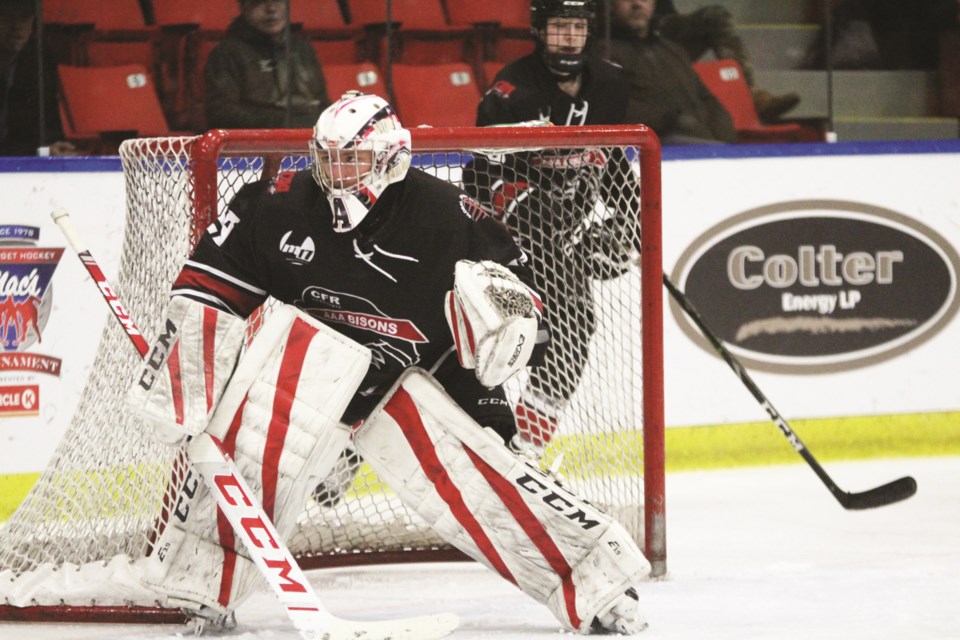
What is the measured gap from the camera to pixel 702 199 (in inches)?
170

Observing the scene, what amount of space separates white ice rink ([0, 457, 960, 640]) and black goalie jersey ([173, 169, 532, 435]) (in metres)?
0.59

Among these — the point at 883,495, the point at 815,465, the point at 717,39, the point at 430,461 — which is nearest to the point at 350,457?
the point at 430,461

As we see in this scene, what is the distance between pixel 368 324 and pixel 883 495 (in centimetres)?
149

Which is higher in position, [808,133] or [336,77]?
[336,77]

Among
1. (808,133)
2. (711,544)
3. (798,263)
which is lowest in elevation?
(711,544)

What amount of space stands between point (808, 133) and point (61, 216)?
9.07ft

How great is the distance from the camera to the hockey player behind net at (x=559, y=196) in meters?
3.35

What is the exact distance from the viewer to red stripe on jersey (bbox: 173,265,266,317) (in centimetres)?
262

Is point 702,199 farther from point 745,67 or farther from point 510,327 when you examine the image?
point 510,327

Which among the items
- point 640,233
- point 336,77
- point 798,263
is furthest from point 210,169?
point 798,263

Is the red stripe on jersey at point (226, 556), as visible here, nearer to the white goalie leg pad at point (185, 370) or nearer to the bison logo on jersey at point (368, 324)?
the white goalie leg pad at point (185, 370)

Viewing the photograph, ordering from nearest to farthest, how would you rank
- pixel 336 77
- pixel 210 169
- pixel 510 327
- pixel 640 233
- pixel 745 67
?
1. pixel 510 327
2. pixel 210 169
3. pixel 640 233
4. pixel 336 77
5. pixel 745 67

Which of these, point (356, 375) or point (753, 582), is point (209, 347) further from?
point (753, 582)

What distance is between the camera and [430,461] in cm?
267
